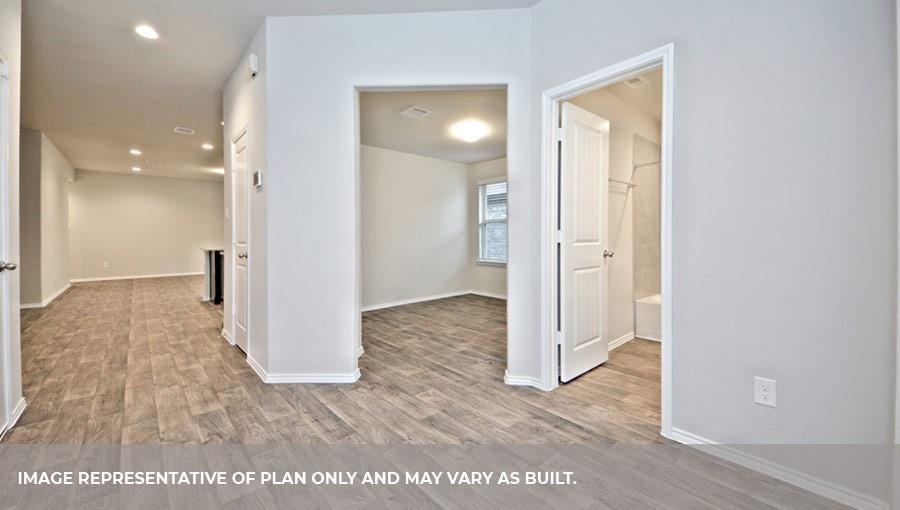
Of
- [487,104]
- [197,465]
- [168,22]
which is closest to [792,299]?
[197,465]

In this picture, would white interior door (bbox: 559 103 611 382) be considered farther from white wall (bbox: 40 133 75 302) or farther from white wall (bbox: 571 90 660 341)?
white wall (bbox: 40 133 75 302)

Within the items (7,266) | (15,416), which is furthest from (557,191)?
(15,416)

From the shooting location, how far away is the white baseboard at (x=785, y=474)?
4.92ft

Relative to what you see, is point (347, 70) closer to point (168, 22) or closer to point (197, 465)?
point (168, 22)

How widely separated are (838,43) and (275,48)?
3114 millimetres

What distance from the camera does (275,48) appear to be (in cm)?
278

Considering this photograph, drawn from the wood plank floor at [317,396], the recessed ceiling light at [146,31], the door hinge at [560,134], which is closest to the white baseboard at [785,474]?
the wood plank floor at [317,396]

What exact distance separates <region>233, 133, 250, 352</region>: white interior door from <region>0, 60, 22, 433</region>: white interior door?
4.39 feet

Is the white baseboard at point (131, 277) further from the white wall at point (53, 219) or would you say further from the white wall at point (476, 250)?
the white wall at point (476, 250)

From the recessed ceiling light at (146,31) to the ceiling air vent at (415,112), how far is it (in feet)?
7.09

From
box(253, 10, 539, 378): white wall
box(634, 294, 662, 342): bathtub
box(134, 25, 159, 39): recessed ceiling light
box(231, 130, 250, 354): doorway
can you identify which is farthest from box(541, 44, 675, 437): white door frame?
box(134, 25, 159, 39): recessed ceiling light

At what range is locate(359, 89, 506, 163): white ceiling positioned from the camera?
151 inches

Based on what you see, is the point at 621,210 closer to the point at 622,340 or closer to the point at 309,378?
the point at 622,340

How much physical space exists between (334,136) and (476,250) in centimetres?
464
